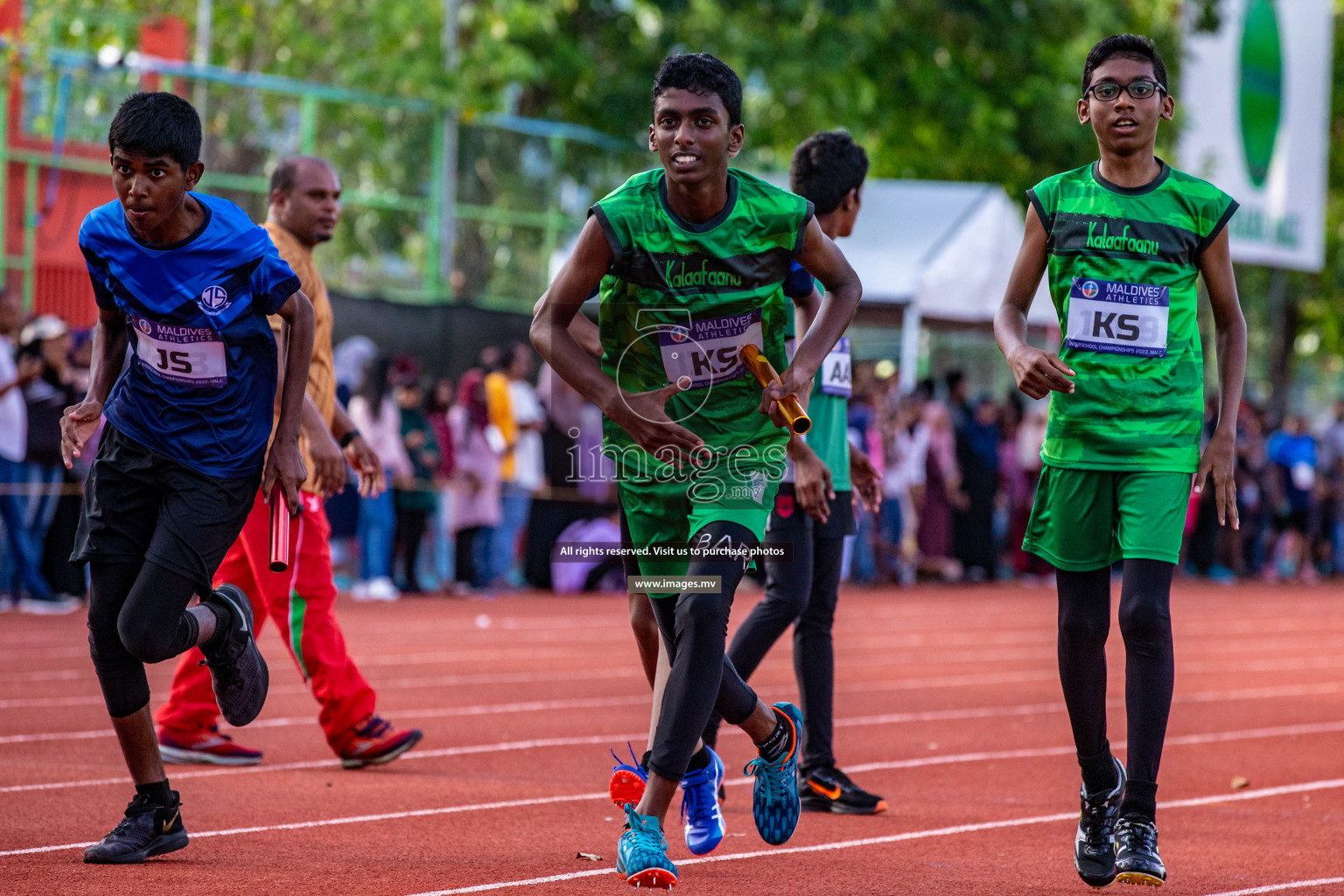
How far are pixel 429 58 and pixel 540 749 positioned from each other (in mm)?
13225

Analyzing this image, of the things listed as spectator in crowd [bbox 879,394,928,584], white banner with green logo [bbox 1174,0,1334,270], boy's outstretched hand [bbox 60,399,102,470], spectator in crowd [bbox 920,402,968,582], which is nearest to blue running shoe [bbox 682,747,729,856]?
boy's outstretched hand [bbox 60,399,102,470]

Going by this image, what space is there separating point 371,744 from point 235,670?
1737 millimetres

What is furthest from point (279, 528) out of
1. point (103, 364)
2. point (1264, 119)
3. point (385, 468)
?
point (1264, 119)

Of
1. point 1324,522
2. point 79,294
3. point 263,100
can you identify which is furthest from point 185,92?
point 1324,522

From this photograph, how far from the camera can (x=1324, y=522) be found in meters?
23.7

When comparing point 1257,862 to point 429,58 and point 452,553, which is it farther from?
point 429,58

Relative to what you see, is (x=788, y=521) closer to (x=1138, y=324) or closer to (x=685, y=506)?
(x=685, y=506)

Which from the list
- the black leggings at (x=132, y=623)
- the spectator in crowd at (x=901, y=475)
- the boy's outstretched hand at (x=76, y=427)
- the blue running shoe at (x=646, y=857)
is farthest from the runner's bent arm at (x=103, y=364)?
the spectator in crowd at (x=901, y=475)

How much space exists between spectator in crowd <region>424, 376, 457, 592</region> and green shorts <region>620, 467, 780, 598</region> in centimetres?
1065

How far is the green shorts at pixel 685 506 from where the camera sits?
4680 mm

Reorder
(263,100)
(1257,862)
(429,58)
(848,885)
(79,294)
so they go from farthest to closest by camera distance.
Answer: (429,58)
(263,100)
(79,294)
(1257,862)
(848,885)

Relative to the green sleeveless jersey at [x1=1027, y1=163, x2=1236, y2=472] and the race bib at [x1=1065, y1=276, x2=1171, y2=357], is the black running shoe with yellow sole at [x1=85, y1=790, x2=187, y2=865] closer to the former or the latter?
the green sleeveless jersey at [x1=1027, y1=163, x2=1236, y2=472]

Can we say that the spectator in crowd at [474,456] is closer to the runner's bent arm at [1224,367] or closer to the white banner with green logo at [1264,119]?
the runner's bent arm at [1224,367]

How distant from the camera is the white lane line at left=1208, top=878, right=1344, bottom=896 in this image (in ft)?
15.8
